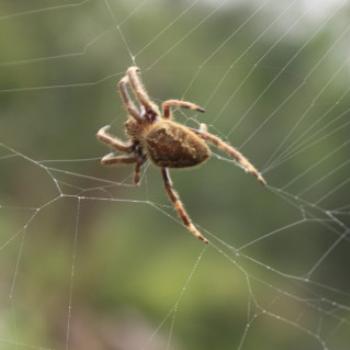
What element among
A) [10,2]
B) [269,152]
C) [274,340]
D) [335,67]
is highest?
[10,2]

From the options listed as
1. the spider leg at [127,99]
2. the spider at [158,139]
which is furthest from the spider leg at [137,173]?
the spider leg at [127,99]

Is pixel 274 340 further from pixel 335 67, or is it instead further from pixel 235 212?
pixel 335 67

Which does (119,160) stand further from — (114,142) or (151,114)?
(151,114)

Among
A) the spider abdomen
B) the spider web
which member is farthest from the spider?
the spider web

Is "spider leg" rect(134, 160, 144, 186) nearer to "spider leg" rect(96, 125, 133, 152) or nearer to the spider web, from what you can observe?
"spider leg" rect(96, 125, 133, 152)

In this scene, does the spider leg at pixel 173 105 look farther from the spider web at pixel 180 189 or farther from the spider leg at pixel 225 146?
the spider web at pixel 180 189

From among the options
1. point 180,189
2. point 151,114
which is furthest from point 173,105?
point 180,189

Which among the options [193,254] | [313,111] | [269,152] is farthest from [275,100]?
[193,254]

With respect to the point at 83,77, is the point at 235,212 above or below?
below
